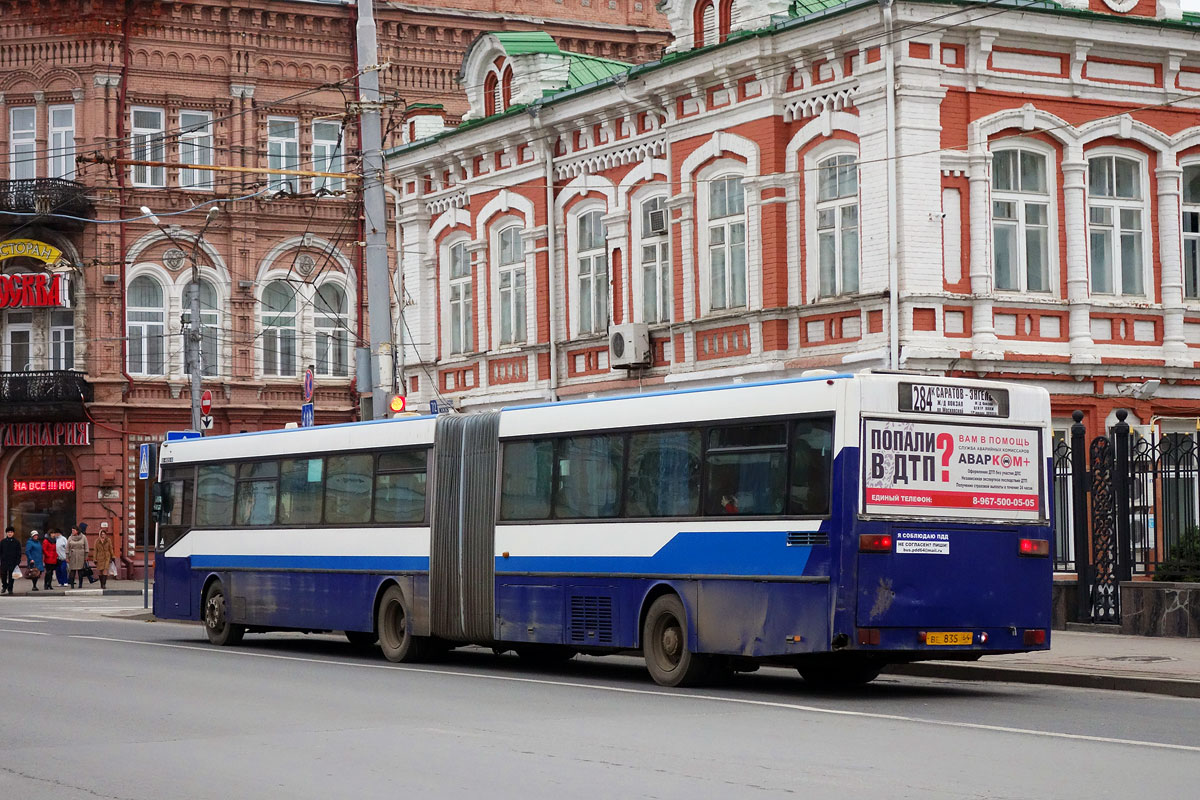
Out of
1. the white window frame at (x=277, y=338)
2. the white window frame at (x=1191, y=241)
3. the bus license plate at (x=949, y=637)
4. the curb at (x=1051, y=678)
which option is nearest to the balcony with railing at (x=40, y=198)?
the white window frame at (x=277, y=338)

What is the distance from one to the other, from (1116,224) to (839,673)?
38.5 feet

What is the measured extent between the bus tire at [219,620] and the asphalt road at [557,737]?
501 centimetres

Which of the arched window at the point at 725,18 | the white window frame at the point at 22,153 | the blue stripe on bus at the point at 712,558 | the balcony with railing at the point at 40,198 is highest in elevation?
the white window frame at the point at 22,153

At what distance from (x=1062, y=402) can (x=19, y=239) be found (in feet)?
107

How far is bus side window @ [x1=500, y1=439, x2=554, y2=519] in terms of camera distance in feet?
65.5

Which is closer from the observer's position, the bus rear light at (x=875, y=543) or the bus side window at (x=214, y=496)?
the bus rear light at (x=875, y=543)

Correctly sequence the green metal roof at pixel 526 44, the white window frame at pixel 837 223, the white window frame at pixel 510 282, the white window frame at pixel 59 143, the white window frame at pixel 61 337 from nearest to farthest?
the white window frame at pixel 837 223
the white window frame at pixel 510 282
the green metal roof at pixel 526 44
the white window frame at pixel 59 143
the white window frame at pixel 61 337

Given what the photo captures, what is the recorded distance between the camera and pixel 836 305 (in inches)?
1057

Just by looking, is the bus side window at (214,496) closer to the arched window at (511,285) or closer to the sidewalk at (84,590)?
the arched window at (511,285)

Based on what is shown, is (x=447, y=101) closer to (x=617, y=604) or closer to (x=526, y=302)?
(x=526, y=302)

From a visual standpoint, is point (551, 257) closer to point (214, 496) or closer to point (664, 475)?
point (214, 496)

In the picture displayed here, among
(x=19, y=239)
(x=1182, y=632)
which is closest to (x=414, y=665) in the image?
(x=1182, y=632)

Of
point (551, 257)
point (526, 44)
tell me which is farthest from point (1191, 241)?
point (526, 44)

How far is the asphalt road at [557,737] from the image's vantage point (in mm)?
10836
